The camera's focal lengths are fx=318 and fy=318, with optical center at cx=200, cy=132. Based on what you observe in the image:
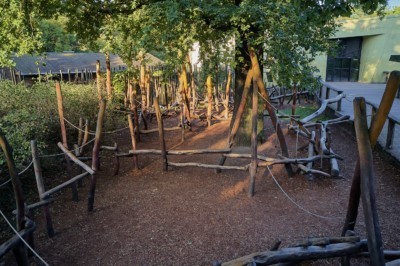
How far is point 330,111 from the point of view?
12.7 metres

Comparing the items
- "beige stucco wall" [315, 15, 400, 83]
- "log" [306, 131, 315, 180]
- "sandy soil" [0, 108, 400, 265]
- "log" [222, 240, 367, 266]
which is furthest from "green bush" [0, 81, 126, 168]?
"beige stucco wall" [315, 15, 400, 83]

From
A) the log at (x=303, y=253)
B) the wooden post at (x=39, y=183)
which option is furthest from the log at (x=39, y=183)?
the log at (x=303, y=253)

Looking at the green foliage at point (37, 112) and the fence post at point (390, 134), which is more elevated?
the green foliage at point (37, 112)

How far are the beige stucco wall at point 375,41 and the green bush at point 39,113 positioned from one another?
19.1 m

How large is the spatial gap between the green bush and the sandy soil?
4.38 feet

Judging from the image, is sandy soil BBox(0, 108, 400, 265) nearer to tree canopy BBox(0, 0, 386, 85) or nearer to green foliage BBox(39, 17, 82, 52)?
tree canopy BBox(0, 0, 386, 85)

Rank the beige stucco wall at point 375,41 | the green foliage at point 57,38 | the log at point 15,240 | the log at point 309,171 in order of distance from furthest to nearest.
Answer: the green foliage at point 57,38 → the beige stucco wall at point 375,41 → the log at point 309,171 → the log at point 15,240

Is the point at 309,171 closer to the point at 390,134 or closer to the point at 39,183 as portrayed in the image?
the point at 390,134

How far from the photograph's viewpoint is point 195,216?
527 cm

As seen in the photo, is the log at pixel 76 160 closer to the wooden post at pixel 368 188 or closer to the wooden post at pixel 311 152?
the wooden post at pixel 368 188

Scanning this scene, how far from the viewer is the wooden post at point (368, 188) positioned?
2947 mm

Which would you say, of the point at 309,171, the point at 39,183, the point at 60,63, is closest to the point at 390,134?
the point at 309,171

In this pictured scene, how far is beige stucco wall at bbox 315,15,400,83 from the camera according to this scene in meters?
22.0

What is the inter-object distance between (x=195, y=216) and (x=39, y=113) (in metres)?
4.57
